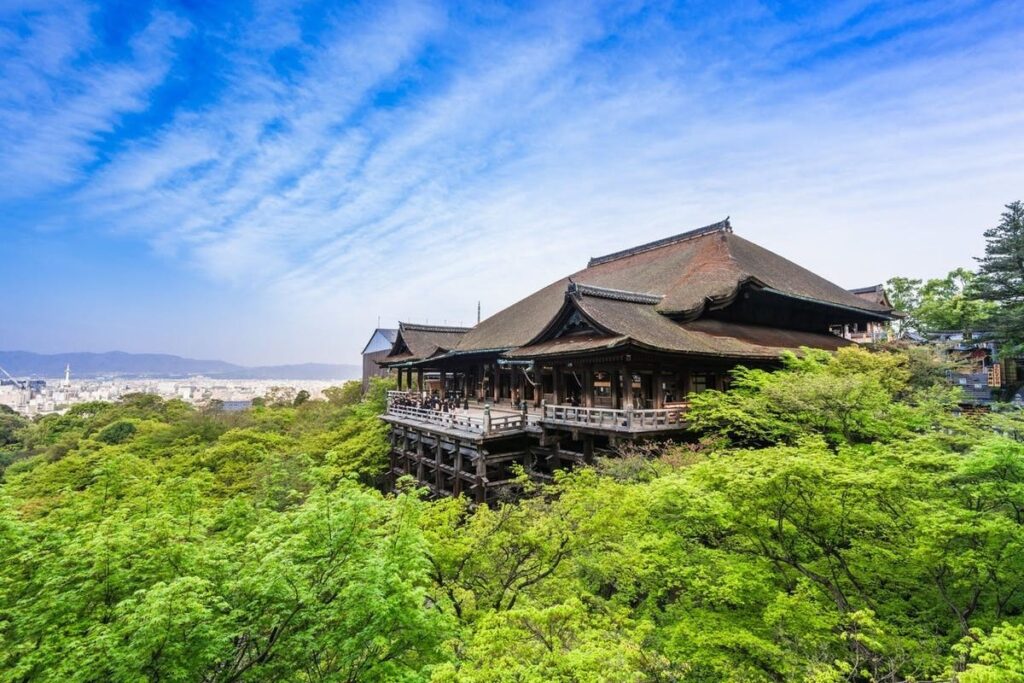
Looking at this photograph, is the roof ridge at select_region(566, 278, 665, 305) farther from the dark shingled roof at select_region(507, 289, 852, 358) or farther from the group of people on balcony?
the group of people on balcony

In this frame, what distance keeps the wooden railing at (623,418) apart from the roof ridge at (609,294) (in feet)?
15.3

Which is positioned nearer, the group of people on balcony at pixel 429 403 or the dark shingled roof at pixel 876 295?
the group of people on balcony at pixel 429 403

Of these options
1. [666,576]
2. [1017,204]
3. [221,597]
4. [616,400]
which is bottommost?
[666,576]

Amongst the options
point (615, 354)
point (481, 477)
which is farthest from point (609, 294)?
point (481, 477)

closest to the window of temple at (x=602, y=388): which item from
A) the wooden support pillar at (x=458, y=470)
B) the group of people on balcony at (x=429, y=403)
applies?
the wooden support pillar at (x=458, y=470)

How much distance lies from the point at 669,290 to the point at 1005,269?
65.4 feet

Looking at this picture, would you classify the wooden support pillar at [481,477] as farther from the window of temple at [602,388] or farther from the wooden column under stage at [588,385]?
the window of temple at [602,388]

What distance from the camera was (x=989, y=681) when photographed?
13.9 feet

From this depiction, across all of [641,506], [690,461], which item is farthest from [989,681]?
[690,461]

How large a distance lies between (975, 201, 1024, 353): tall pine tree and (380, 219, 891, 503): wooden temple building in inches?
236

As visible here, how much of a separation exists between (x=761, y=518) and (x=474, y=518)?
5565mm

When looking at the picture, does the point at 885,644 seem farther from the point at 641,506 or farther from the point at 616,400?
the point at 616,400

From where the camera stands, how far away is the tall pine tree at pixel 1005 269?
25.8m

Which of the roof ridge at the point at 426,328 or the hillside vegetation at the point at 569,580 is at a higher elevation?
the roof ridge at the point at 426,328
